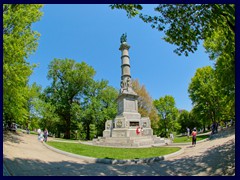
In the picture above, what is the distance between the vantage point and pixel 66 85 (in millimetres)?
35781

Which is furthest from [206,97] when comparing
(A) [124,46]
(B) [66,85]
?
(B) [66,85]

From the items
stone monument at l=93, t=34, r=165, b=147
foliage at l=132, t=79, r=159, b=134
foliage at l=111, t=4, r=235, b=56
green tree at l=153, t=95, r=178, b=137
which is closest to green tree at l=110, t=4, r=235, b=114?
foliage at l=111, t=4, r=235, b=56

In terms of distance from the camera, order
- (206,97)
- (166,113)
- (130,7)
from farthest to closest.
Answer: (166,113) < (206,97) < (130,7)

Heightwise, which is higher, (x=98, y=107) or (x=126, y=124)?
(x=98, y=107)

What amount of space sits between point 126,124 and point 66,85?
1827 centimetres

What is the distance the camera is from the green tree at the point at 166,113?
42.9m

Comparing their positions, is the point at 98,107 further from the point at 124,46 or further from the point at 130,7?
the point at 130,7

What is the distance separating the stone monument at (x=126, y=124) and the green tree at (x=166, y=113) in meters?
20.2

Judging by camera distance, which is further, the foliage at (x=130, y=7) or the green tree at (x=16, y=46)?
the green tree at (x=16, y=46)

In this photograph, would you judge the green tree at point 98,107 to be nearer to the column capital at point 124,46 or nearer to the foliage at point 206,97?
the column capital at point 124,46

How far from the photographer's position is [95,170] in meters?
8.81

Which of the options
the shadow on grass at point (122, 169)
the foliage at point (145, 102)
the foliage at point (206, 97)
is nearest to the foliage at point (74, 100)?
the foliage at point (145, 102)

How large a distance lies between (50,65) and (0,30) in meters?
27.3

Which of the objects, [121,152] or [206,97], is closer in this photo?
[121,152]
